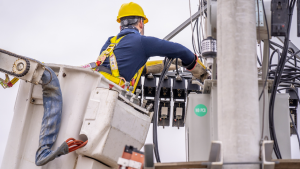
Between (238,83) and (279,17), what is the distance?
111 centimetres

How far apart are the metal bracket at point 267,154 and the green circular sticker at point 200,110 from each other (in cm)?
108

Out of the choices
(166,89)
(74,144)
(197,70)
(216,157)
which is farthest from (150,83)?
(216,157)

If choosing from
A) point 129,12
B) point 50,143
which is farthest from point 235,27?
point 129,12

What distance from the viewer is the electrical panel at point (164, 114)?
20.8 ft

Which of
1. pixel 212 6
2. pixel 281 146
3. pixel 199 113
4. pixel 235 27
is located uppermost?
pixel 212 6

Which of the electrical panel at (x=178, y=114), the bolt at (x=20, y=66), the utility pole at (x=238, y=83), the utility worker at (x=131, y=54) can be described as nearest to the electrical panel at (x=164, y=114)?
the electrical panel at (x=178, y=114)

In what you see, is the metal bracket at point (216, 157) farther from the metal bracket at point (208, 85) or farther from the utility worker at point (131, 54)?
the utility worker at point (131, 54)

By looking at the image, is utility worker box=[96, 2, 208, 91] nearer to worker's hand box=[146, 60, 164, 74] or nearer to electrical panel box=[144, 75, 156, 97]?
worker's hand box=[146, 60, 164, 74]

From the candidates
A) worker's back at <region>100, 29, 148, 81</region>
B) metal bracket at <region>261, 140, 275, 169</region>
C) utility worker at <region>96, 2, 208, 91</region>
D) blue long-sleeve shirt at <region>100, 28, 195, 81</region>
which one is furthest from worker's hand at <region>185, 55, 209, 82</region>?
metal bracket at <region>261, 140, 275, 169</region>

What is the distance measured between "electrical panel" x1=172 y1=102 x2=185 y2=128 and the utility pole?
3.29 meters

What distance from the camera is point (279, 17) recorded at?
364 centimetres

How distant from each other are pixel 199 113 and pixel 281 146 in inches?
31.7

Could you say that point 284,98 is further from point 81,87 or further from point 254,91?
point 81,87

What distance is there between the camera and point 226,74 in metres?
2.97
